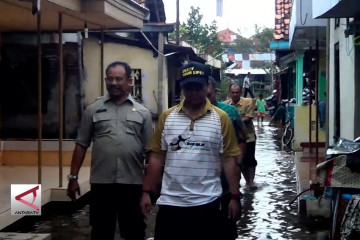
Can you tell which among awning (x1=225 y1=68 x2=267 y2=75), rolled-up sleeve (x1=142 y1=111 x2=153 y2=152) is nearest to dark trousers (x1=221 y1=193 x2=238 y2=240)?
rolled-up sleeve (x1=142 y1=111 x2=153 y2=152)

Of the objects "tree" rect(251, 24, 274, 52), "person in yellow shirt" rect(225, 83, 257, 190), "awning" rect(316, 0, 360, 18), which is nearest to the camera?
"awning" rect(316, 0, 360, 18)

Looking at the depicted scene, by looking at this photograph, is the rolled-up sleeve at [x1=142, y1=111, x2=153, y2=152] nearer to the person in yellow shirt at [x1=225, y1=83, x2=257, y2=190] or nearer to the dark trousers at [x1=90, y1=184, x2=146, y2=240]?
the dark trousers at [x1=90, y1=184, x2=146, y2=240]

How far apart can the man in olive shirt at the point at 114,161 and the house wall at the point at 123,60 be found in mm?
7020

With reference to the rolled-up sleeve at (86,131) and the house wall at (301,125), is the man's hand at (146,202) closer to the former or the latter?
the rolled-up sleeve at (86,131)

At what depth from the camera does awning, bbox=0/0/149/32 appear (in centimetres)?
A: 870

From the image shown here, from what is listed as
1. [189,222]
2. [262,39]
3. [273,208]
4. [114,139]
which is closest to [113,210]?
[114,139]

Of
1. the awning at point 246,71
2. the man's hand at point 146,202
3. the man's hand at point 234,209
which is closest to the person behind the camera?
the man's hand at point 234,209

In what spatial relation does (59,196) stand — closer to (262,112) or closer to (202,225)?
(202,225)

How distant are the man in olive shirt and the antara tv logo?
7.13 feet

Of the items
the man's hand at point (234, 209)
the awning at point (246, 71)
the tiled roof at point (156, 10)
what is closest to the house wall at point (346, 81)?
the man's hand at point (234, 209)

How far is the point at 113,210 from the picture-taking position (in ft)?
19.2

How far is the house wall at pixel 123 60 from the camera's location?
13.2m

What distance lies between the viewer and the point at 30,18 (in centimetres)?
1012

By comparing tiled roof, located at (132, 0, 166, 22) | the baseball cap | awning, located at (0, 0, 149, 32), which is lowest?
the baseball cap
